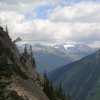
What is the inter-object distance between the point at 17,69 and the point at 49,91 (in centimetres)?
3604

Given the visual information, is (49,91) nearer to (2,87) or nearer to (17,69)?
(17,69)

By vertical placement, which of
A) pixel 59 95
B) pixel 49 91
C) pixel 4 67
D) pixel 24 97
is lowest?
pixel 59 95

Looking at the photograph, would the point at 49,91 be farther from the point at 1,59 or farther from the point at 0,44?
the point at 1,59

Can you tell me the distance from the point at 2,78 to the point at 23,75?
16308 mm

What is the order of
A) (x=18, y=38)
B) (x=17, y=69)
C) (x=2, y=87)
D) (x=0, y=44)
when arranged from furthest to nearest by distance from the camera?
(x=18, y=38) < (x=0, y=44) < (x=17, y=69) < (x=2, y=87)

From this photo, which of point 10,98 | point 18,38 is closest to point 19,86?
point 10,98

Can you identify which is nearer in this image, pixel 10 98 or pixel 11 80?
pixel 10 98

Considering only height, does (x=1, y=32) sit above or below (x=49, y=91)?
above

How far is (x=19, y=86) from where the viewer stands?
6369 cm

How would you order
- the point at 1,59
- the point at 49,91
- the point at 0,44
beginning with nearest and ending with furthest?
the point at 1,59 < the point at 0,44 < the point at 49,91

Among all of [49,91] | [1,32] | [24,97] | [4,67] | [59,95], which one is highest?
[1,32]

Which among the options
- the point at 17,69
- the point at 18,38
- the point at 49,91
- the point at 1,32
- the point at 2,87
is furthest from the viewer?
the point at 18,38

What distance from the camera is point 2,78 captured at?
6278 cm

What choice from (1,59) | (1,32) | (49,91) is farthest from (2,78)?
(49,91)
